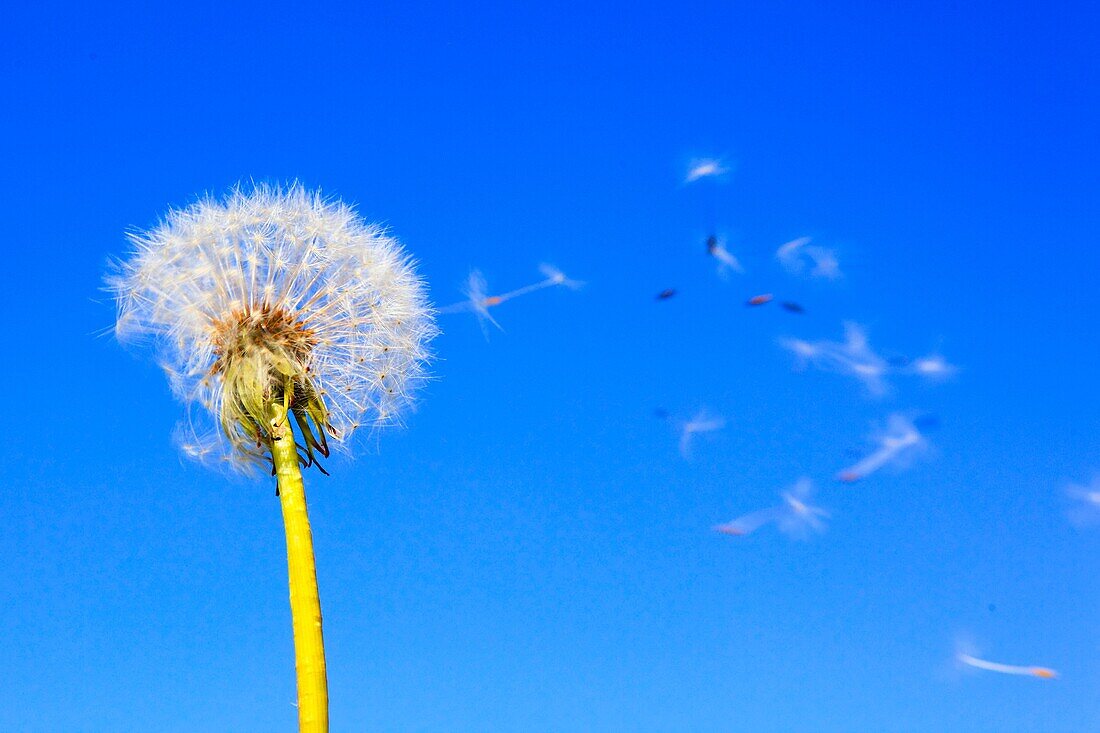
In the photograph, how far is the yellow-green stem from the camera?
13.5 metres

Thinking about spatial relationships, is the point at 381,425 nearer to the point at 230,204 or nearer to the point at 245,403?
the point at 245,403

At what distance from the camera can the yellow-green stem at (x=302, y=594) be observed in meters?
13.5

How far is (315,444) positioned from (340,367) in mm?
1164

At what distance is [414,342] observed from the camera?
667 inches

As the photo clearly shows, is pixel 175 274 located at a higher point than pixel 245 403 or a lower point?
higher

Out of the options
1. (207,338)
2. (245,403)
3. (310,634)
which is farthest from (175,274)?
(310,634)

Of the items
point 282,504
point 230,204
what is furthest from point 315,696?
point 230,204

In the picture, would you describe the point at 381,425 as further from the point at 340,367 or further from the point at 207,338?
the point at 207,338

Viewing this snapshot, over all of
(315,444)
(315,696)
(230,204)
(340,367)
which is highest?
(230,204)

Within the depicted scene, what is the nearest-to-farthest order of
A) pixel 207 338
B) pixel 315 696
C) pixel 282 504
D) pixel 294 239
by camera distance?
1. pixel 315 696
2. pixel 282 504
3. pixel 207 338
4. pixel 294 239

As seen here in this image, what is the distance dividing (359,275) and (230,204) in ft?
6.56

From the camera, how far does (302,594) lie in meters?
13.9

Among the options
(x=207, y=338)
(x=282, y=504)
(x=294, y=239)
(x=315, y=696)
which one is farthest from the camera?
(x=294, y=239)

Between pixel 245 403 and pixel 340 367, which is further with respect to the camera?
pixel 340 367
